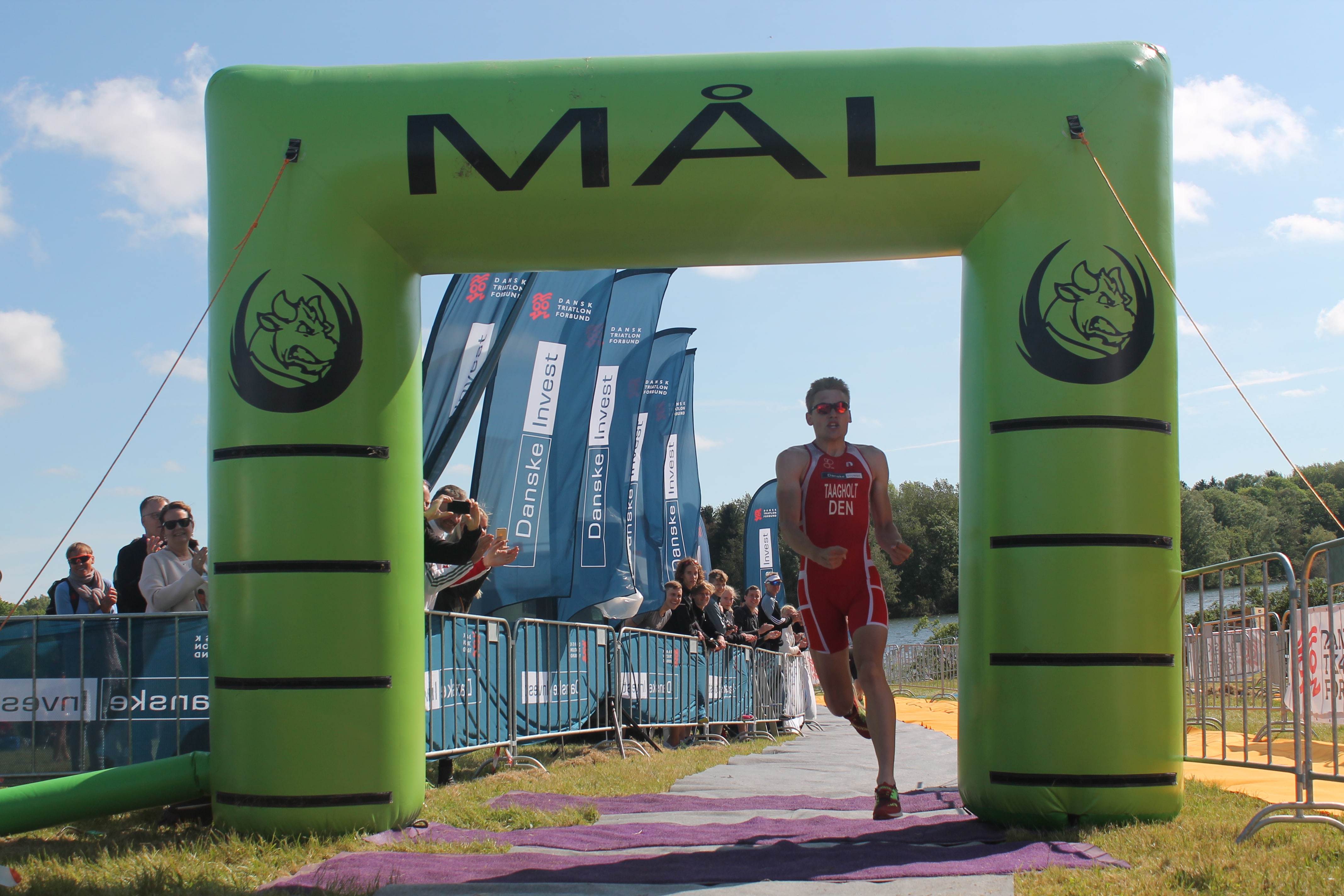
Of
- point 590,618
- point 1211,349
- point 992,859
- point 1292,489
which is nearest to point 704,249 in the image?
point 1211,349

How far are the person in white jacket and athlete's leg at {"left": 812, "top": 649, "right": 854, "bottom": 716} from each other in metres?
3.42

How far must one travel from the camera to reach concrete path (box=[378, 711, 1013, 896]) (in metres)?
3.32

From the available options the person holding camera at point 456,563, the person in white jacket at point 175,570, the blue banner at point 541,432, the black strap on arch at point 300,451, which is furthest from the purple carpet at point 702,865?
the blue banner at point 541,432

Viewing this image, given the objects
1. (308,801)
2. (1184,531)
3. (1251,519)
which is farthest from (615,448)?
(1251,519)

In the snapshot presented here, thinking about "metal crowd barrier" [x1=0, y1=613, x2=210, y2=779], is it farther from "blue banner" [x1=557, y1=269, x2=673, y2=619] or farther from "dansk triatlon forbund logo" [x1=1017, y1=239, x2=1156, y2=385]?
"blue banner" [x1=557, y1=269, x2=673, y2=619]

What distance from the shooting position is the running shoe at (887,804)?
4605 mm

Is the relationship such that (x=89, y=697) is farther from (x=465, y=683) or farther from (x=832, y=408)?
(x=832, y=408)

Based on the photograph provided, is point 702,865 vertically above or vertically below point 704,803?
above

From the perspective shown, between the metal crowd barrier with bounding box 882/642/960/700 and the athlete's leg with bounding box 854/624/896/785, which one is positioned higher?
the athlete's leg with bounding box 854/624/896/785

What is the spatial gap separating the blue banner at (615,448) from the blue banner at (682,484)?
15.1 feet

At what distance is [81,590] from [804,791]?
5.13m

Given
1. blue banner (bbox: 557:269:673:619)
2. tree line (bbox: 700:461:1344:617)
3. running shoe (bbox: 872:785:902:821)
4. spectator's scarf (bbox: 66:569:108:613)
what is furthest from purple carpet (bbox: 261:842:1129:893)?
tree line (bbox: 700:461:1344:617)

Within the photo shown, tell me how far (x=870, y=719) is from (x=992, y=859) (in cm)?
109

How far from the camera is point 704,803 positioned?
5.50 meters
